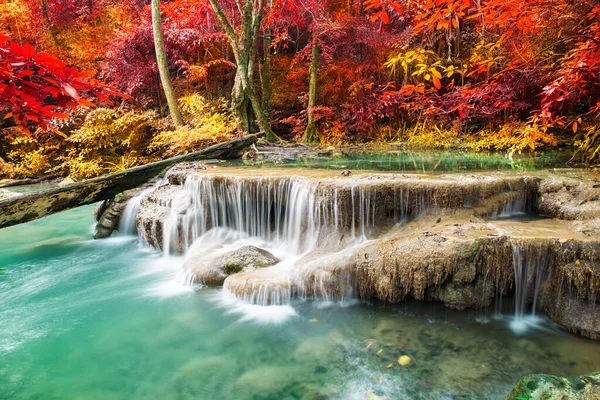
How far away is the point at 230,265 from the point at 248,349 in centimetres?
157

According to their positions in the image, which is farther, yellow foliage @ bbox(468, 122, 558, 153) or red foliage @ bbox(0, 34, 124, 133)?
yellow foliage @ bbox(468, 122, 558, 153)

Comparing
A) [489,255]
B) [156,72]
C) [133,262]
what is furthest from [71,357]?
[156,72]

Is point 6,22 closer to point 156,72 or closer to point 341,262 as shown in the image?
point 156,72

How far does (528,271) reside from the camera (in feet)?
12.1

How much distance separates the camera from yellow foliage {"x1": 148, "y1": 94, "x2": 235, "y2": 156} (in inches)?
434

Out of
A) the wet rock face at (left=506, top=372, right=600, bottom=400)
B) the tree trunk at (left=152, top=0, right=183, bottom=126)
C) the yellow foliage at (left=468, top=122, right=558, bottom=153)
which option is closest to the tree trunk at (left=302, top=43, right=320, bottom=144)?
the tree trunk at (left=152, top=0, right=183, bottom=126)

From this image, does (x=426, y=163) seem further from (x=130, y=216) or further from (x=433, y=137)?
(x=130, y=216)

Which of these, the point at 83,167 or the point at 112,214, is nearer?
the point at 112,214

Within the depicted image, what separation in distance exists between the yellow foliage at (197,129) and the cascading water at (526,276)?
9129 mm

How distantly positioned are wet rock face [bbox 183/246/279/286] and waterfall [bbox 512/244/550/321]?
10.00 ft

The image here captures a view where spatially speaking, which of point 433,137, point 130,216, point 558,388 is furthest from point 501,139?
point 130,216

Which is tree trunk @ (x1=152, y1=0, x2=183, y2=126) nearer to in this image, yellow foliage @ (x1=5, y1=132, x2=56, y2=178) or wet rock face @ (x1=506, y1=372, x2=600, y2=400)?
yellow foliage @ (x1=5, y1=132, x2=56, y2=178)

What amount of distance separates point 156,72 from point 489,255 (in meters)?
14.2

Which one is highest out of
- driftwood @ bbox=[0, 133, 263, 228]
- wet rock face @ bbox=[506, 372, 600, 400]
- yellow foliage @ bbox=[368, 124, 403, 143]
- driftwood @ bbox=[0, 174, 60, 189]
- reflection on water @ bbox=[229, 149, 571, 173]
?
yellow foliage @ bbox=[368, 124, 403, 143]
